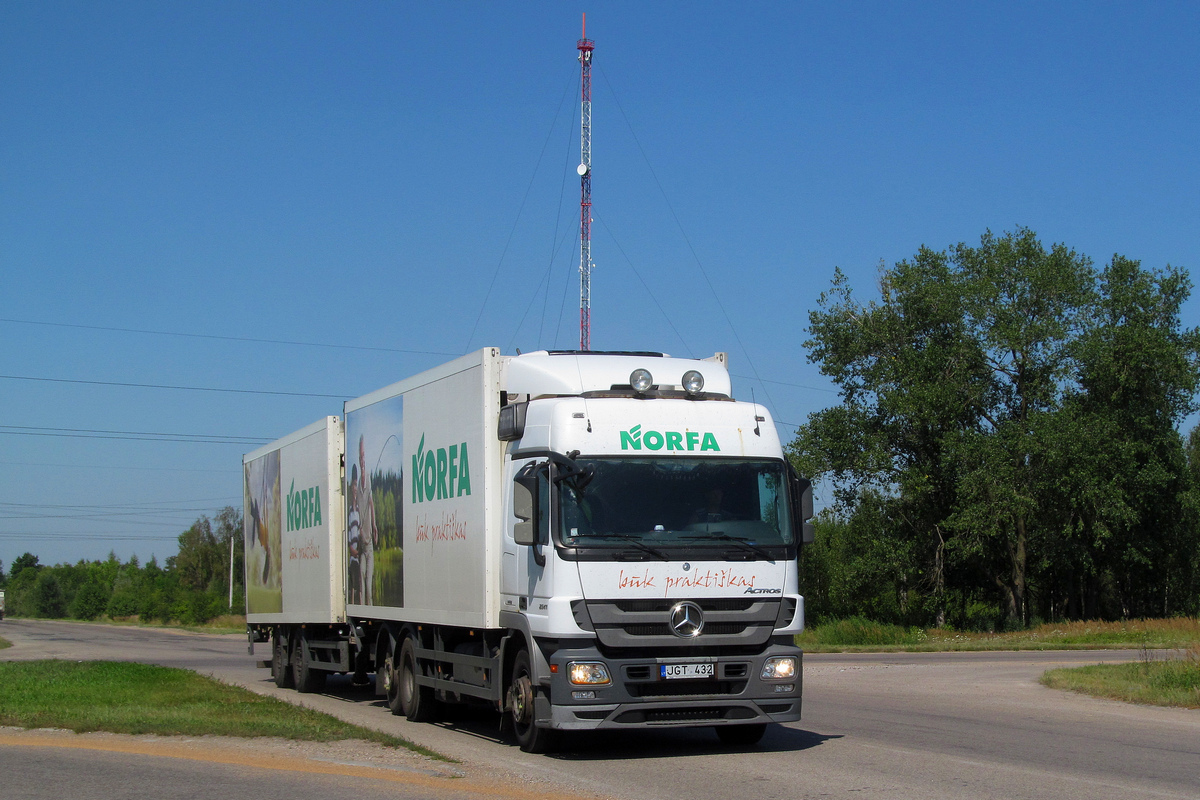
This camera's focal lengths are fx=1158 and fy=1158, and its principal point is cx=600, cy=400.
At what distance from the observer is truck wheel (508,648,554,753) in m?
10.5

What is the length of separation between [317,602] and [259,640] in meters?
4.82

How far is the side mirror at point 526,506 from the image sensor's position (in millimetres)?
10188

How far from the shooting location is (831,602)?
4928cm

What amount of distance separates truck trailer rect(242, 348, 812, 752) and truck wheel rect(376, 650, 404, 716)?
1266 mm

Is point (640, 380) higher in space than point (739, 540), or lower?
higher

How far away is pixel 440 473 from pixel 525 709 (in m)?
3.01

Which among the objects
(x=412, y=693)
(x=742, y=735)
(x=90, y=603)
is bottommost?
(x=90, y=603)

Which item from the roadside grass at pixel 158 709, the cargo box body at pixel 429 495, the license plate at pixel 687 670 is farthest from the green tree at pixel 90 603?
the license plate at pixel 687 670

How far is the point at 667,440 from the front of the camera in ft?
34.9

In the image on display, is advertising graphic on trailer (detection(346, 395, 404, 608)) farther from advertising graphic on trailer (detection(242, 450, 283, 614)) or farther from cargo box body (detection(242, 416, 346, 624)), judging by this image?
advertising graphic on trailer (detection(242, 450, 283, 614))

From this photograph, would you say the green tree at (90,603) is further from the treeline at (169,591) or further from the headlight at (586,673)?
the headlight at (586,673)

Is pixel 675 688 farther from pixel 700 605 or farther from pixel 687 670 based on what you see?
pixel 700 605

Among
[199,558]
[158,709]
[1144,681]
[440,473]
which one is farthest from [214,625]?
[440,473]

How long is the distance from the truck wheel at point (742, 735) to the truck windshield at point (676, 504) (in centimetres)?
208
